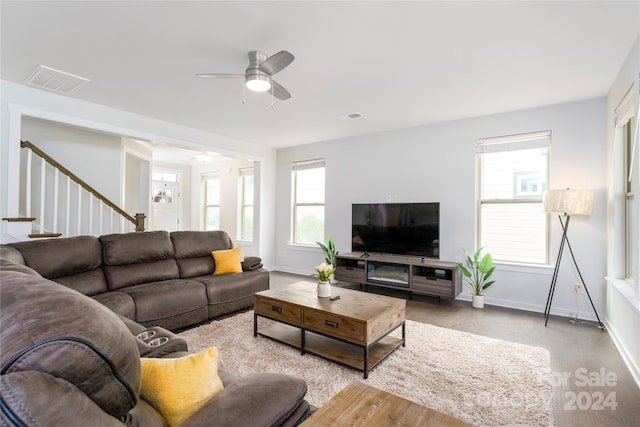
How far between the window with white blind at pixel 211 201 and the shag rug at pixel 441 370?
523cm

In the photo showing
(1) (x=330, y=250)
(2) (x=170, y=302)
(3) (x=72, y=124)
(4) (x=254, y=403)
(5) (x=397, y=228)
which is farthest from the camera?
(1) (x=330, y=250)

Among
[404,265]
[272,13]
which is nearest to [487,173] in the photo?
[404,265]

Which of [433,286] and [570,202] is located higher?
[570,202]

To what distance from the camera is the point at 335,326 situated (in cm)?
241

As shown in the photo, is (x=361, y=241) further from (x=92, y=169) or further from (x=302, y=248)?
(x=92, y=169)

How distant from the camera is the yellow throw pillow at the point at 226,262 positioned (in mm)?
3945

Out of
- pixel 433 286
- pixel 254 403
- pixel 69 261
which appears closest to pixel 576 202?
pixel 433 286

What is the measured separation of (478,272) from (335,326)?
9.02ft

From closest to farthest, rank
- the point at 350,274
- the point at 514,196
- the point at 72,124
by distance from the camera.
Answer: the point at 72,124
the point at 514,196
the point at 350,274

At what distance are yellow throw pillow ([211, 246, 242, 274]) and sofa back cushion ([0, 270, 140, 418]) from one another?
3.29 m

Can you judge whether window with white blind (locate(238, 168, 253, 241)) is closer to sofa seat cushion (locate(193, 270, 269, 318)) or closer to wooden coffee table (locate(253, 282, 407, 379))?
sofa seat cushion (locate(193, 270, 269, 318))

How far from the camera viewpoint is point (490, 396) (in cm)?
204

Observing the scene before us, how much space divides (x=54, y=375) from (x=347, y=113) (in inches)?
163

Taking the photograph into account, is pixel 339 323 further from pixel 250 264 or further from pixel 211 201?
pixel 211 201
